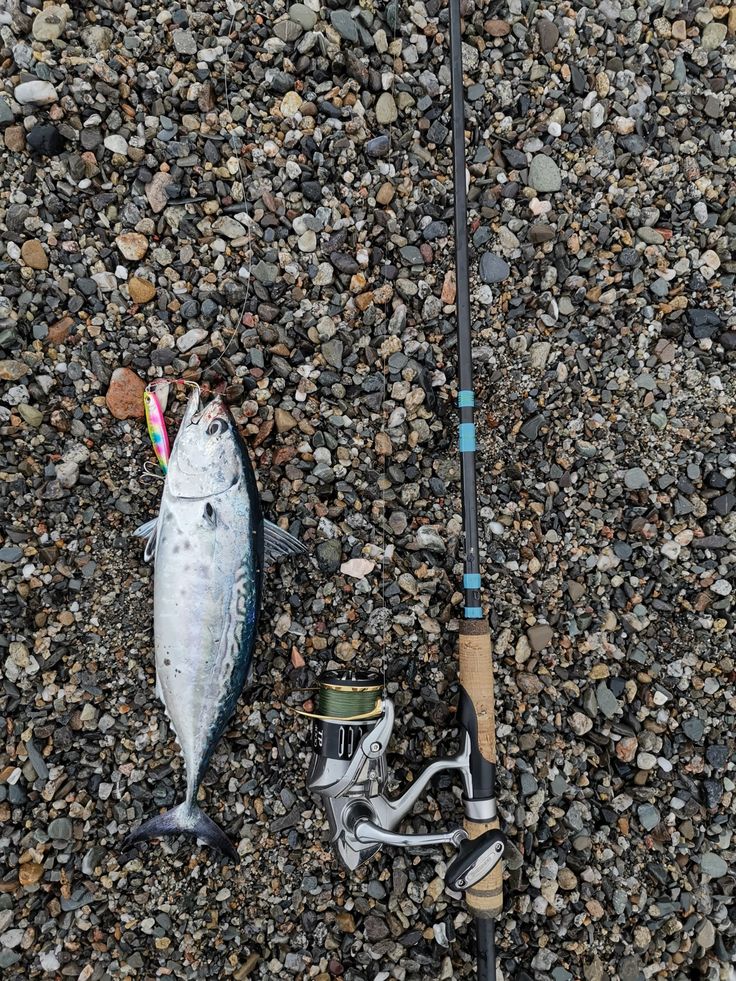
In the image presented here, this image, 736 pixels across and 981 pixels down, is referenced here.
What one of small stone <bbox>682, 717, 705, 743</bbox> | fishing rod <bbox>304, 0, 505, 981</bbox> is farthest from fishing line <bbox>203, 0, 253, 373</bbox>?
small stone <bbox>682, 717, 705, 743</bbox>

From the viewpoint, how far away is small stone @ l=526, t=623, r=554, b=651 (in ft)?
9.39

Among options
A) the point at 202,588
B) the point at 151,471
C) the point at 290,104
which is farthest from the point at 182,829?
the point at 290,104

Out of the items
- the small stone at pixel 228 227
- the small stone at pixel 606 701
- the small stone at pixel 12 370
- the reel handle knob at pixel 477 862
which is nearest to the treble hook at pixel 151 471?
the small stone at pixel 12 370

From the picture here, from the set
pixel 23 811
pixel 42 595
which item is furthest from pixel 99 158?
pixel 23 811

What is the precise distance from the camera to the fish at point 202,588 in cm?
250

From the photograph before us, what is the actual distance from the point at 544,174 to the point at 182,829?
3.45 meters

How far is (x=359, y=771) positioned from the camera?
2492 millimetres

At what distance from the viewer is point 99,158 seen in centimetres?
275

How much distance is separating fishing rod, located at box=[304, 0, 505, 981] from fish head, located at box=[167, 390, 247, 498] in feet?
3.12

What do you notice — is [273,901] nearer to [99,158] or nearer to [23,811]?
[23,811]

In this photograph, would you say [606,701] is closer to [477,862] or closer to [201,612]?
[477,862]

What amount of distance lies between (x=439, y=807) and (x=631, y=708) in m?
1.03

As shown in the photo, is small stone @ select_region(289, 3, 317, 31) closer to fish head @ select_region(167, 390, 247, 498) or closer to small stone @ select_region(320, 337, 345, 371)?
small stone @ select_region(320, 337, 345, 371)

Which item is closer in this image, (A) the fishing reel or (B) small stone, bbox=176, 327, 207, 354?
(A) the fishing reel
